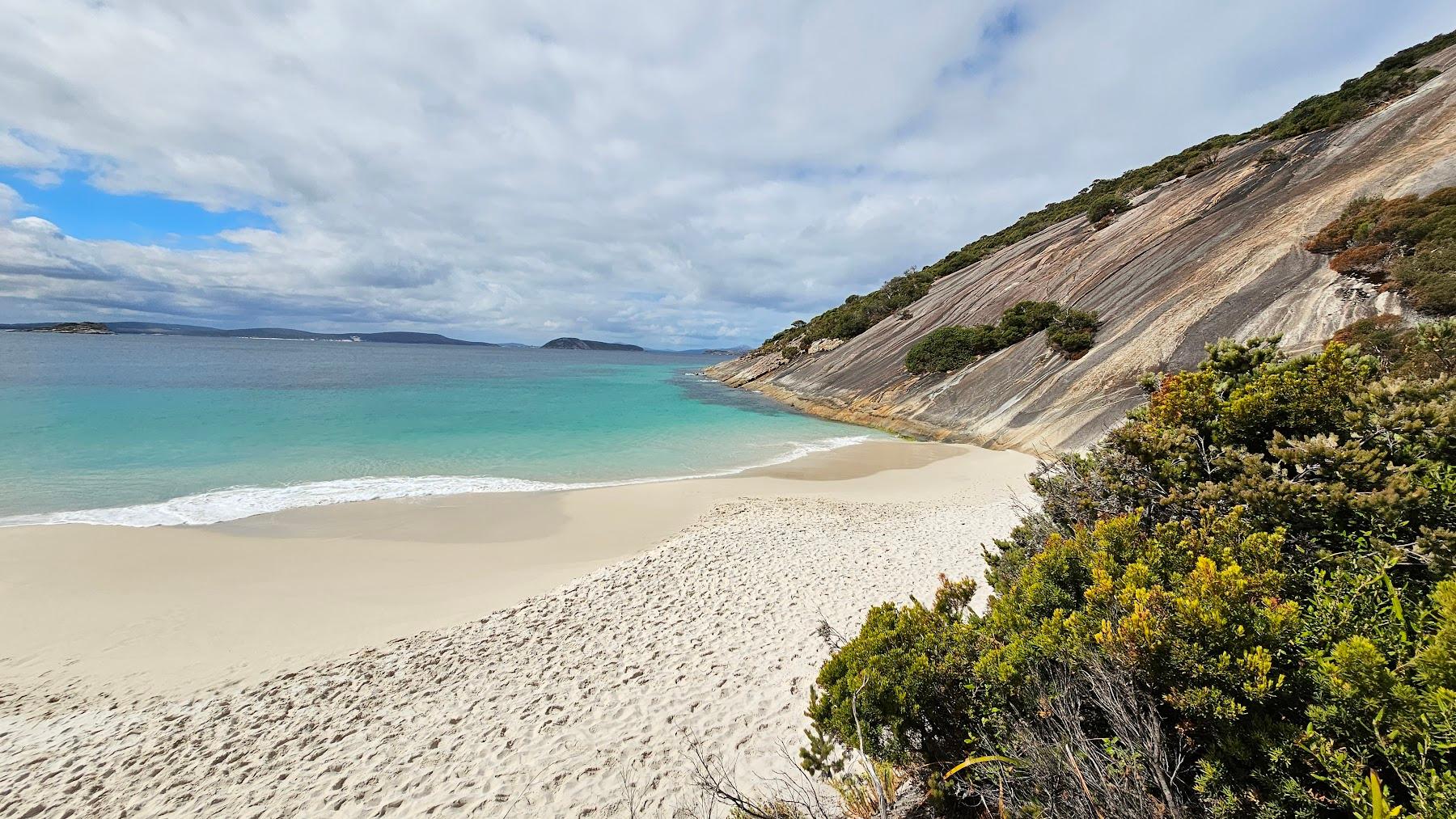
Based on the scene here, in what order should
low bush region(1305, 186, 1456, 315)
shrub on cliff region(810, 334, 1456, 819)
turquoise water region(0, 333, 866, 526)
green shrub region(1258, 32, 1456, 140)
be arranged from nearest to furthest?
shrub on cliff region(810, 334, 1456, 819)
low bush region(1305, 186, 1456, 315)
turquoise water region(0, 333, 866, 526)
green shrub region(1258, 32, 1456, 140)

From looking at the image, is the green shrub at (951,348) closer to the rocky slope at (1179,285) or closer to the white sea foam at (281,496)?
the rocky slope at (1179,285)

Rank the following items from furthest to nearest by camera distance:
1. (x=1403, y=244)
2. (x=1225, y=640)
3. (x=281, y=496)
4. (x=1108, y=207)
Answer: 1. (x=1108, y=207)
2. (x=1403, y=244)
3. (x=281, y=496)
4. (x=1225, y=640)

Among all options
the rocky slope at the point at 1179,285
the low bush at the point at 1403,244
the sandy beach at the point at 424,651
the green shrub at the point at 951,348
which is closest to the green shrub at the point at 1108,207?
the rocky slope at the point at 1179,285

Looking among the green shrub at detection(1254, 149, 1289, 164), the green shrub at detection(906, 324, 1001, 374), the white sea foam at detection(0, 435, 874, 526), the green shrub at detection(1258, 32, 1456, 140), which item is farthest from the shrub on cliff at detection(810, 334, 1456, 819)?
the green shrub at detection(1258, 32, 1456, 140)

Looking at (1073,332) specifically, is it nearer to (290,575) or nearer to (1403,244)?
(1403,244)

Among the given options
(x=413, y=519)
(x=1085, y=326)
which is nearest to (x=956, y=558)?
(x=413, y=519)

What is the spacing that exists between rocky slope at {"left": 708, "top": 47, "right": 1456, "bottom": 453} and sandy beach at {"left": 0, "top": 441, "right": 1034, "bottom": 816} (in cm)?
1249

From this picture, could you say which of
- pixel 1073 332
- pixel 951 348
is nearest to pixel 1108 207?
pixel 951 348

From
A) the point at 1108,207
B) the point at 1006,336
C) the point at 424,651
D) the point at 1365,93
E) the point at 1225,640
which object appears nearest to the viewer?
the point at 1225,640

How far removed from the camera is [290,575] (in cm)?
999

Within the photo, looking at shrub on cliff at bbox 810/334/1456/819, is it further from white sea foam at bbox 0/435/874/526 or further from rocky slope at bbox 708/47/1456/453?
rocky slope at bbox 708/47/1456/453

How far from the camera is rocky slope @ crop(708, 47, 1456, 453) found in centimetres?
1930

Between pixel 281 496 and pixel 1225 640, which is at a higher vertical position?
pixel 1225 640

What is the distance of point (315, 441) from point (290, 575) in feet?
52.6
